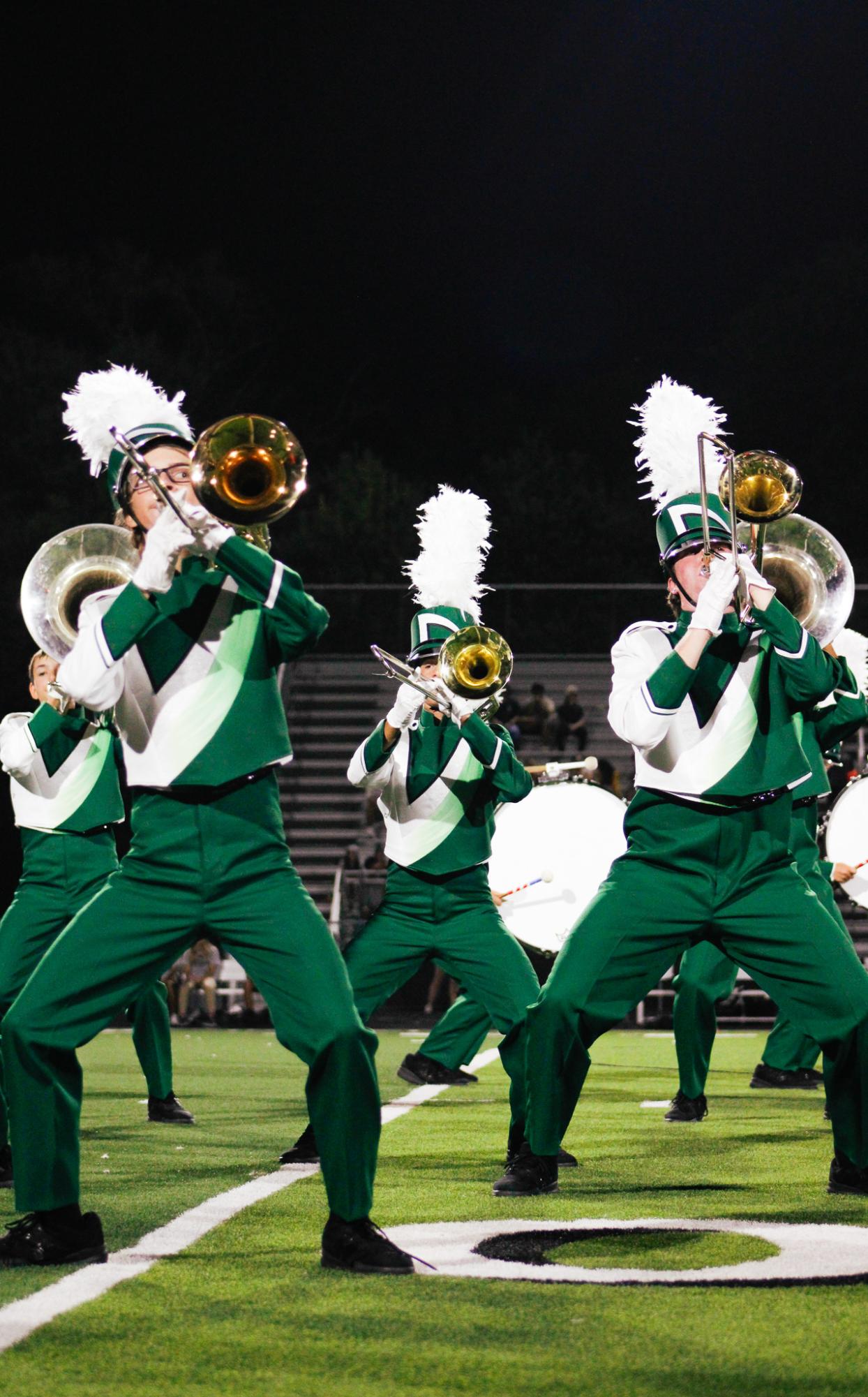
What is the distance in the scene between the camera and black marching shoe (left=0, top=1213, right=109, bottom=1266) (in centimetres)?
448

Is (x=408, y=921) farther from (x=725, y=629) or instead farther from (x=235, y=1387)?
(x=235, y=1387)

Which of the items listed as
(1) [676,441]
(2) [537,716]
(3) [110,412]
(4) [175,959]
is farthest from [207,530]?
(2) [537,716]

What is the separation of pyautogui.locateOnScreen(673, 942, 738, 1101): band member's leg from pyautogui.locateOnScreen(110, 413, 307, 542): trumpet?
4296 millimetres

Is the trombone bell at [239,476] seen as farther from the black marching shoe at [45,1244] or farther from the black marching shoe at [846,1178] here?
the black marching shoe at [846,1178]

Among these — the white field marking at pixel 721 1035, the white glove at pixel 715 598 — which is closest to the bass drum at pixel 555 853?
the white glove at pixel 715 598

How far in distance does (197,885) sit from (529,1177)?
74.3 inches

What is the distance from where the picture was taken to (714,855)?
209 inches

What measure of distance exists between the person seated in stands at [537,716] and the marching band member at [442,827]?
42.3ft

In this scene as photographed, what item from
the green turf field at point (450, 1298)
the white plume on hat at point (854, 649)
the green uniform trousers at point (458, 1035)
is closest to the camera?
the green turf field at point (450, 1298)

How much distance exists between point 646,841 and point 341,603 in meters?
19.1

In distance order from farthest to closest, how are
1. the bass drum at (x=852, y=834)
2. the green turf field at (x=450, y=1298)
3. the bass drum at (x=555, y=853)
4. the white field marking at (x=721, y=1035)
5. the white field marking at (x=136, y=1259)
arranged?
the white field marking at (x=721, y=1035)
the bass drum at (x=852, y=834)
the bass drum at (x=555, y=853)
the white field marking at (x=136, y=1259)
the green turf field at (x=450, y=1298)

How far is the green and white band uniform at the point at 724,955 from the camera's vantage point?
738 cm

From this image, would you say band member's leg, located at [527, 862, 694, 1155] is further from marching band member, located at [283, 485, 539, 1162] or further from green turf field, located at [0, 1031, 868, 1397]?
marching band member, located at [283, 485, 539, 1162]

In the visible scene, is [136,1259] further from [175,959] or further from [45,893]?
[45,893]
